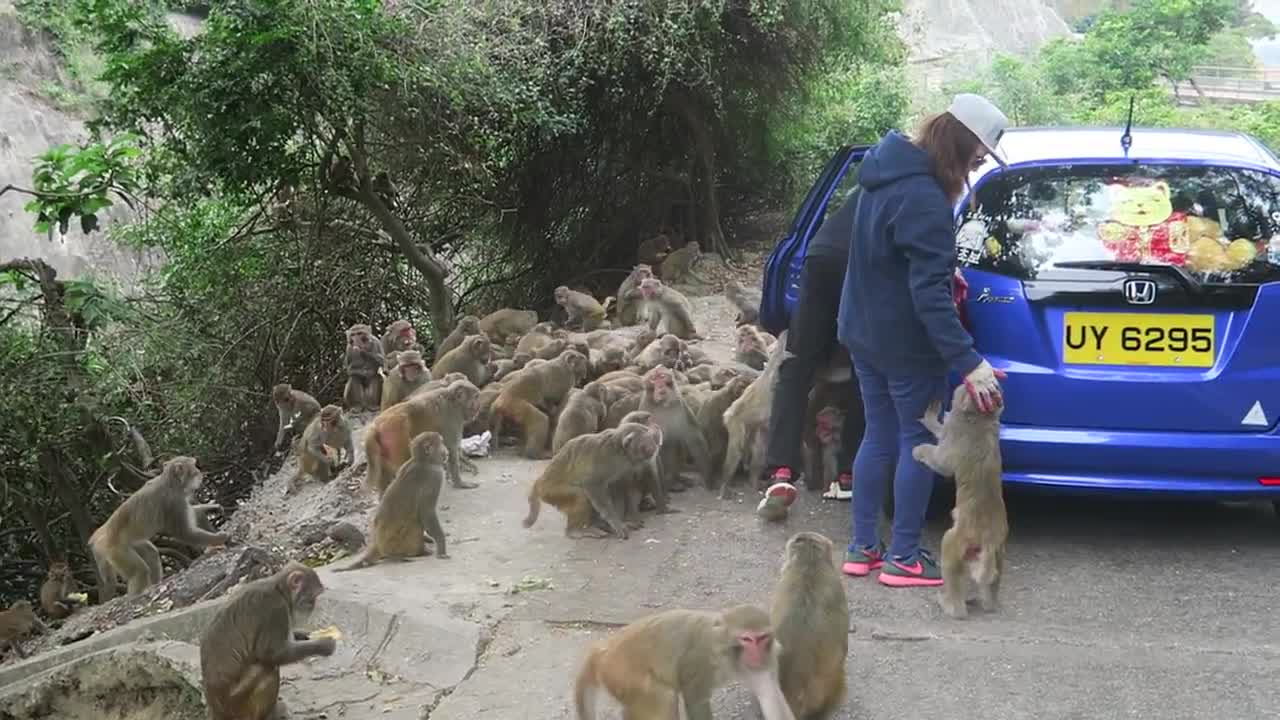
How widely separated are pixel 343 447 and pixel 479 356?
1.24 metres

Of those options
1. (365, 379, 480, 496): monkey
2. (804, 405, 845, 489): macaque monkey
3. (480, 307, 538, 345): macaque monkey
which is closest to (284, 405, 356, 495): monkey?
(365, 379, 480, 496): monkey

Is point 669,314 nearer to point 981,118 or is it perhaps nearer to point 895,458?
point 895,458

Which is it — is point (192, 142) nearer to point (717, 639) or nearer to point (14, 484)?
point (14, 484)

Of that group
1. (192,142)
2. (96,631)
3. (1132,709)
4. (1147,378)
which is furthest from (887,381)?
(192,142)

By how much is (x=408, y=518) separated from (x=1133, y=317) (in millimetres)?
3624

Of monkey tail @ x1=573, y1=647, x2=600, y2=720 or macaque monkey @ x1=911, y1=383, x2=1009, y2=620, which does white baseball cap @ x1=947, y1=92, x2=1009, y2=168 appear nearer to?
macaque monkey @ x1=911, y1=383, x2=1009, y2=620

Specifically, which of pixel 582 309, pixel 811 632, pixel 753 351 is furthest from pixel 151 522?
pixel 582 309

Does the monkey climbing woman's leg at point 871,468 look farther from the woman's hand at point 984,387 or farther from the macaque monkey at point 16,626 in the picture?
the macaque monkey at point 16,626

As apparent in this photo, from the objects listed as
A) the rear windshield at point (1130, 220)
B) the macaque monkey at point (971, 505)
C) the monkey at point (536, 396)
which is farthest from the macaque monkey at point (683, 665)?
the monkey at point (536, 396)

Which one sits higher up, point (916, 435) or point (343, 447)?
point (916, 435)

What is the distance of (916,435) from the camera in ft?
17.8

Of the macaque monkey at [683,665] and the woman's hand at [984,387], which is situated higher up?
the woman's hand at [984,387]

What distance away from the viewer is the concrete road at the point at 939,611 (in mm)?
4559

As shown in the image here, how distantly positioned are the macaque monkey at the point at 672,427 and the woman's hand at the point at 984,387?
8.67 ft
